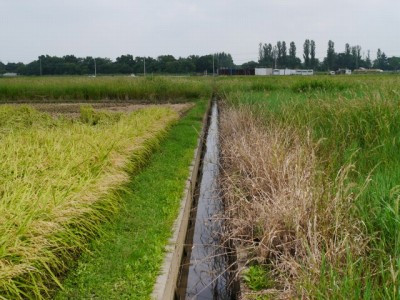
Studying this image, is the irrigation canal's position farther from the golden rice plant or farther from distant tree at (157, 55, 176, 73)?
distant tree at (157, 55, 176, 73)

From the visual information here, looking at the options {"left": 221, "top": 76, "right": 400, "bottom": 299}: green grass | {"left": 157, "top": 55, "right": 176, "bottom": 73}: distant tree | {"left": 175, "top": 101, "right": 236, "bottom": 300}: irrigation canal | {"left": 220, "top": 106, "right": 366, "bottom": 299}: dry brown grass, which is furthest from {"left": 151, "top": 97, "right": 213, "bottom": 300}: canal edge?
{"left": 157, "top": 55, "right": 176, "bottom": 73}: distant tree

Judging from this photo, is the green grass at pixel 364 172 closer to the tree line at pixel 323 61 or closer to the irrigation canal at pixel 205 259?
the irrigation canal at pixel 205 259

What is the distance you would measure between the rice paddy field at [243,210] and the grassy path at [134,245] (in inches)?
0.6

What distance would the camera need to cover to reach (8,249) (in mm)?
3283

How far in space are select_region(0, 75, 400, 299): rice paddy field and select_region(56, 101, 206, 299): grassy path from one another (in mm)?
14

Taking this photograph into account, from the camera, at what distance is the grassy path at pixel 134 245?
11.6 feet

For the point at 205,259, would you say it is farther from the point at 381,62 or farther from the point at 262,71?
the point at 381,62

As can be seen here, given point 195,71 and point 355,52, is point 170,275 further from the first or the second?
point 355,52

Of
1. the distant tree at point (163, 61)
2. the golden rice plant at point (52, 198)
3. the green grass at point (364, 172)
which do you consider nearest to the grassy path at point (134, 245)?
the golden rice plant at point (52, 198)

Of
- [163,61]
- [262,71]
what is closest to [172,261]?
[163,61]

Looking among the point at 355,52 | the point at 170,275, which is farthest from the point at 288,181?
the point at 355,52

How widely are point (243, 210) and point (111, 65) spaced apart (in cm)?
7183

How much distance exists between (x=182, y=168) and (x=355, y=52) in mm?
94190

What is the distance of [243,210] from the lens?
4723mm
